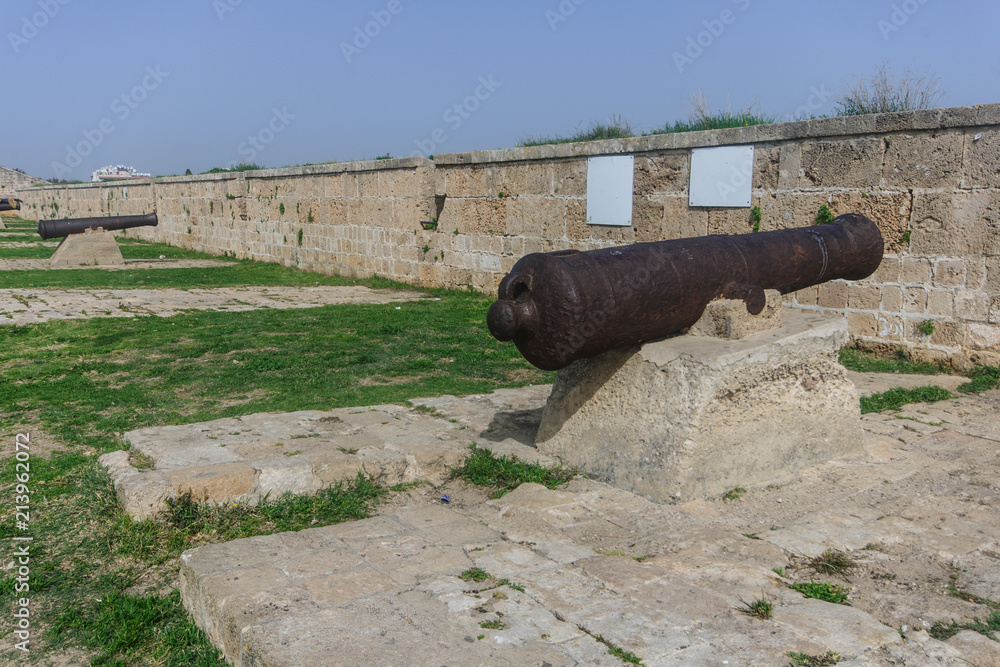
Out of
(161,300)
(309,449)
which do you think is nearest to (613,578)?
(309,449)

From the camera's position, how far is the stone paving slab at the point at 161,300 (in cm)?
988

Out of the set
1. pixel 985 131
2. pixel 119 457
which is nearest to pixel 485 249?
pixel 985 131

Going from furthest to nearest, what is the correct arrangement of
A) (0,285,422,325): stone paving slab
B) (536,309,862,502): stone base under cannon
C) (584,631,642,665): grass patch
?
(0,285,422,325): stone paving slab, (536,309,862,502): stone base under cannon, (584,631,642,665): grass patch

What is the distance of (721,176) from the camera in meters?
8.59

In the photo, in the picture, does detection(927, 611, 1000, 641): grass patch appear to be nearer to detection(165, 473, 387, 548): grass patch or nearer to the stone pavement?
the stone pavement

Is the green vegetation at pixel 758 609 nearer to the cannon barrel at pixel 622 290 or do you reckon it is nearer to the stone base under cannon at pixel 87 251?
the cannon barrel at pixel 622 290

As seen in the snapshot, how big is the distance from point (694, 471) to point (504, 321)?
1.09 m

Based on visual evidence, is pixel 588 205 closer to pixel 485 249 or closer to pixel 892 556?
pixel 485 249

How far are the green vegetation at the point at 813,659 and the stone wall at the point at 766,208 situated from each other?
5449 millimetres

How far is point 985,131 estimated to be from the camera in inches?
257

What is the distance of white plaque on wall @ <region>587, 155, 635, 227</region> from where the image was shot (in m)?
9.77

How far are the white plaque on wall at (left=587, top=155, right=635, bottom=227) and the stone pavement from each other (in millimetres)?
6118

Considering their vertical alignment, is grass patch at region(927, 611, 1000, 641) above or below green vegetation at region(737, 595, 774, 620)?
below

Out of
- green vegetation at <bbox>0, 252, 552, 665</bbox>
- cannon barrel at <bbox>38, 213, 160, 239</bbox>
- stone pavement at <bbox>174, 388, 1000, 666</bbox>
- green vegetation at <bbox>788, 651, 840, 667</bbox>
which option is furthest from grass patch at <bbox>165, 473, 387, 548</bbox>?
cannon barrel at <bbox>38, 213, 160, 239</bbox>
